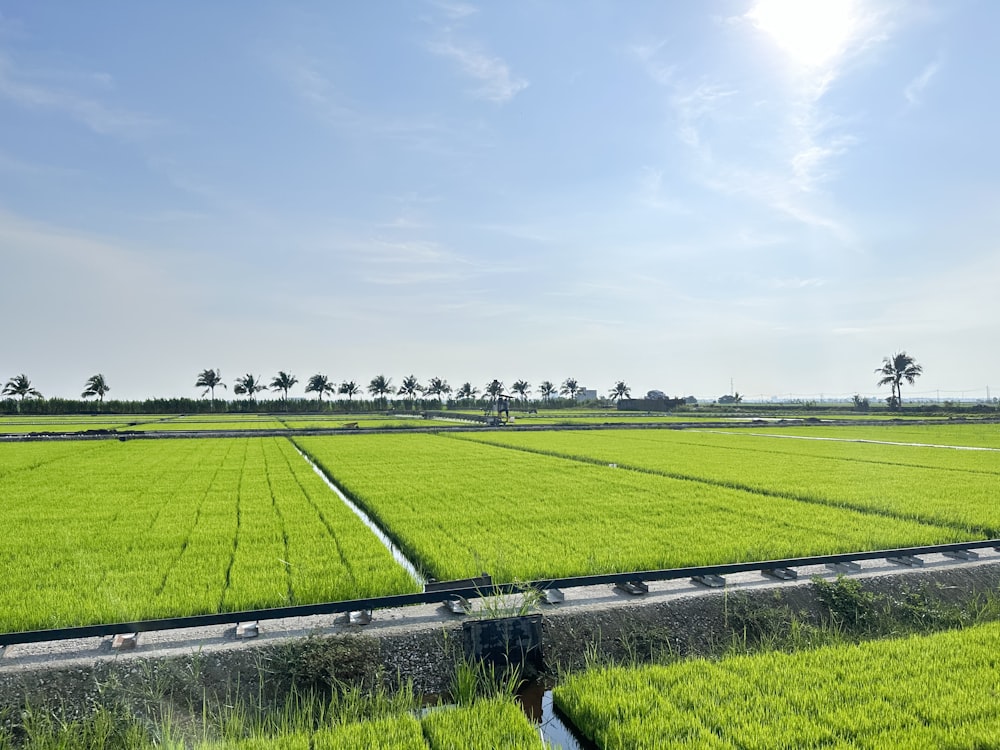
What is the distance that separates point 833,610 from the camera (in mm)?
5328

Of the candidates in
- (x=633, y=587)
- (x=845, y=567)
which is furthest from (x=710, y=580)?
(x=845, y=567)

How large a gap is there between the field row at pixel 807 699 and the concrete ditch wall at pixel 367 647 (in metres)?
0.45

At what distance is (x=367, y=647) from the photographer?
4379mm

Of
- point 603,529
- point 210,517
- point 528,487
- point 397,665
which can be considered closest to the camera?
point 397,665

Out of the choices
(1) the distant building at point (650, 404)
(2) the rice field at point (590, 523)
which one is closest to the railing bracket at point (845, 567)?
(2) the rice field at point (590, 523)

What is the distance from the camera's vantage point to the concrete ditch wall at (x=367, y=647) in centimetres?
393

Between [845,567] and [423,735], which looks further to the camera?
[845,567]

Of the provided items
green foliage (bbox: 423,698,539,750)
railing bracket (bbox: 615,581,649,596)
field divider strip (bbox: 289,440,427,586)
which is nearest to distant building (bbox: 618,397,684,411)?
field divider strip (bbox: 289,440,427,586)

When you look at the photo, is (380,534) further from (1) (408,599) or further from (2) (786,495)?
(2) (786,495)

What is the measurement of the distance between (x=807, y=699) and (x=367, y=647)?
2.96 m

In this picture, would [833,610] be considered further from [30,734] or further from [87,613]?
[87,613]

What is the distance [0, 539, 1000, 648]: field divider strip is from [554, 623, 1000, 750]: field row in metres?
1.06

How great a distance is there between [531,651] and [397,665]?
1.02 metres

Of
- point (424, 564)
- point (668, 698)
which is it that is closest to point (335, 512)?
point (424, 564)
